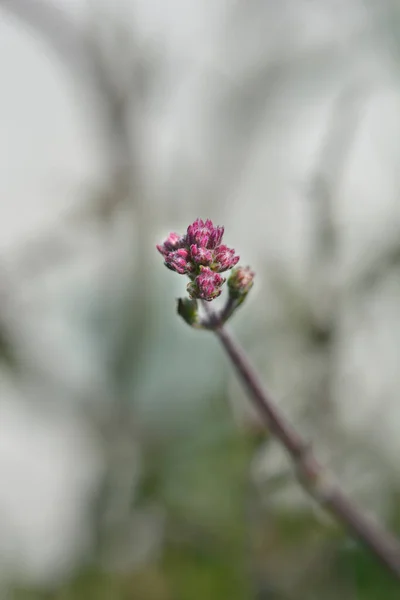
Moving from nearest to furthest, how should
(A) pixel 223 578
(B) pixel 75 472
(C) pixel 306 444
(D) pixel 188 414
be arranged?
1. (C) pixel 306 444
2. (A) pixel 223 578
3. (D) pixel 188 414
4. (B) pixel 75 472

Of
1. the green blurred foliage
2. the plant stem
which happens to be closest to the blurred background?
the green blurred foliage

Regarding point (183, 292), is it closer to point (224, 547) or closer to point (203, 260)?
point (224, 547)

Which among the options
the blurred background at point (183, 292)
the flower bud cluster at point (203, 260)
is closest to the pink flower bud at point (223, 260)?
the flower bud cluster at point (203, 260)

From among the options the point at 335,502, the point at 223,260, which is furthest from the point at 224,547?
the point at 223,260

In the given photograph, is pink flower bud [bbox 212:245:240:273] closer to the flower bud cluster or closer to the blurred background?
the flower bud cluster

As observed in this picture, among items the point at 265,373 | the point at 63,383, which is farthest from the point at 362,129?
the point at 63,383

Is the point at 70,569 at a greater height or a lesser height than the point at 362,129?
lesser

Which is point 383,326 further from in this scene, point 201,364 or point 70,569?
point 70,569
